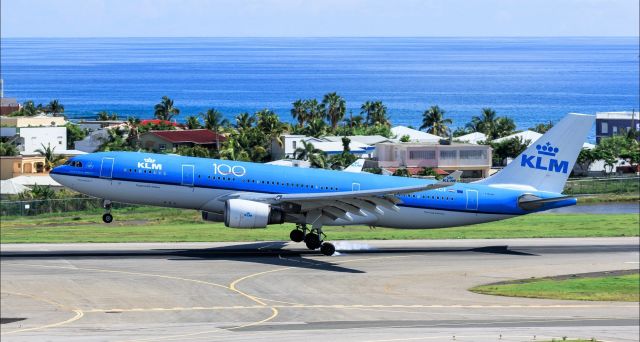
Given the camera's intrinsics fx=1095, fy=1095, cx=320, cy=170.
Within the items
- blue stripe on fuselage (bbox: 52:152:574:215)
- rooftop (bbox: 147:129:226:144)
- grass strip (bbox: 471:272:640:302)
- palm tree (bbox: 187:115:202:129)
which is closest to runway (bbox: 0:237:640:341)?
grass strip (bbox: 471:272:640:302)

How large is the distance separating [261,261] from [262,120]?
Result: 291ft

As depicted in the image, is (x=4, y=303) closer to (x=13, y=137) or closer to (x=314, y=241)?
(x=314, y=241)

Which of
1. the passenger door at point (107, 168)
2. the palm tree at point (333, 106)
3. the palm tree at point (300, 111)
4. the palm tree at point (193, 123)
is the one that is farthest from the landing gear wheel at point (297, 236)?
the palm tree at point (300, 111)

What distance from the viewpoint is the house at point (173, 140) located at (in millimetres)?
138625

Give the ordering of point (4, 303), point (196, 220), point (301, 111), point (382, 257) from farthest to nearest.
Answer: point (301, 111), point (196, 220), point (382, 257), point (4, 303)

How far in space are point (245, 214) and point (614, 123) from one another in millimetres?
137773

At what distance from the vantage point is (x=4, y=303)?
4212 cm

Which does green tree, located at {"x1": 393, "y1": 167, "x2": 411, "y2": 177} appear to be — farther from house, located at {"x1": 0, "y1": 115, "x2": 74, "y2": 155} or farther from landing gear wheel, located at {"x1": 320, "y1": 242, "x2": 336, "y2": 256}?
landing gear wheel, located at {"x1": 320, "y1": 242, "x2": 336, "y2": 256}

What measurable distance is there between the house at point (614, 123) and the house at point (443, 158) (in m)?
58.3

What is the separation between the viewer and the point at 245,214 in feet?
176

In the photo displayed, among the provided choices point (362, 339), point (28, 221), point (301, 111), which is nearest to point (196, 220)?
point (28, 221)

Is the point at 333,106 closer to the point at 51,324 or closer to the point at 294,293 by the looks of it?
the point at 294,293

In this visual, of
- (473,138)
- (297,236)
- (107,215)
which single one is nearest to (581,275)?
(297,236)

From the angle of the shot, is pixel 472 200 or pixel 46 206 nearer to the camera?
pixel 472 200
